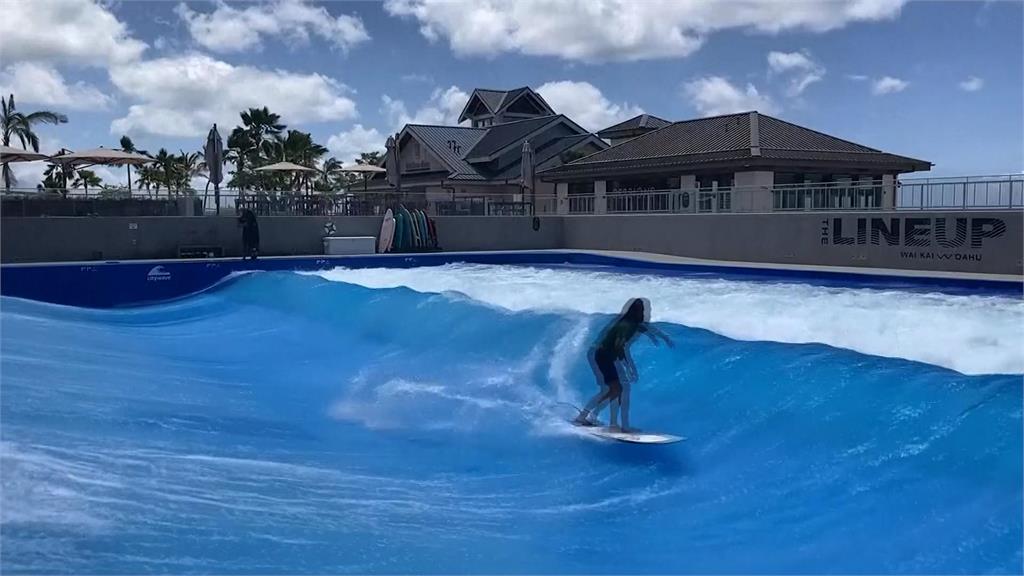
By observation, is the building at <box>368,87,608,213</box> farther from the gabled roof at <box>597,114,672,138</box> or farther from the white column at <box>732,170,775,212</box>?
the white column at <box>732,170,775,212</box>

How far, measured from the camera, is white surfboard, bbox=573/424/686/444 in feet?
27.8

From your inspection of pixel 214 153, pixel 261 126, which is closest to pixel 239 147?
pixel 261 126

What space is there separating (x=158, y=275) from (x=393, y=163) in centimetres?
1170

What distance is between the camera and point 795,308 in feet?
45.5

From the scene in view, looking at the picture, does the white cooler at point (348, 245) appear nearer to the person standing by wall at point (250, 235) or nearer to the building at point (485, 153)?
the person standing by wall at point (250, 235)

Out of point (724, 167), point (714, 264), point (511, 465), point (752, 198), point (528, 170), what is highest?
point (528, 170)

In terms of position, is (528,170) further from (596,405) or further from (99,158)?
(596,405)

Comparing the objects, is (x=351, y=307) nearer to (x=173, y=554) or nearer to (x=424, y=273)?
(x=424, y=273)

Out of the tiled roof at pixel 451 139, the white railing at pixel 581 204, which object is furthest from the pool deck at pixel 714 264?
the tiled roof at pixel 451 139

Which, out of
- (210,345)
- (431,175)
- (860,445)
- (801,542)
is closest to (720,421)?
(860,445)

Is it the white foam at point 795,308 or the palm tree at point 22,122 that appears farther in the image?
the palm tree at point 22,122

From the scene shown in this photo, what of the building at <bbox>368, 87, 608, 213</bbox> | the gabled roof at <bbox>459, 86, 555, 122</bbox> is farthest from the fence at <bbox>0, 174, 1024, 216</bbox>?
the gabled roof at <bbox>459, 86, 555, 122</bbox>

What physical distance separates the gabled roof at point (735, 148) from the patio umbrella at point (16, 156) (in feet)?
61.7

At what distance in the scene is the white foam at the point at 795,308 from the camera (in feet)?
34.0
